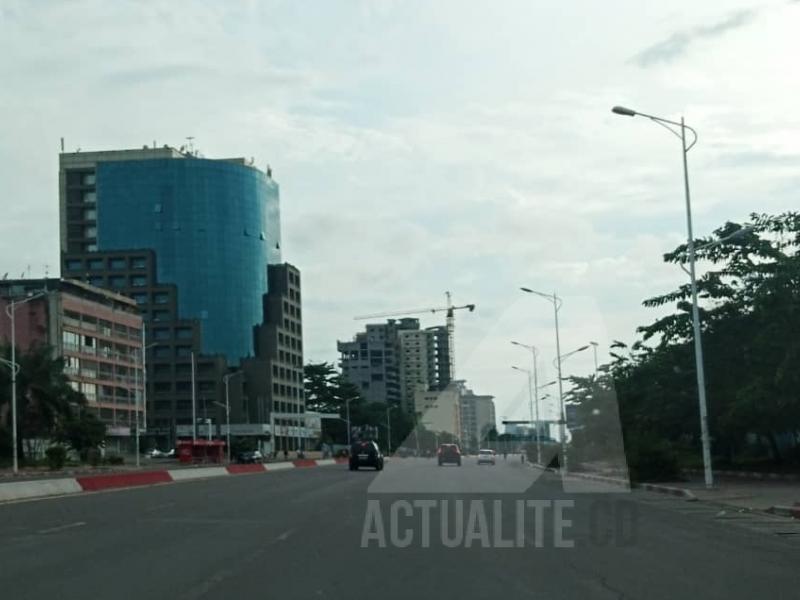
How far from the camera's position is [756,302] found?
36125mm

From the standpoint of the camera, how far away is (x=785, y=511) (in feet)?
75.2

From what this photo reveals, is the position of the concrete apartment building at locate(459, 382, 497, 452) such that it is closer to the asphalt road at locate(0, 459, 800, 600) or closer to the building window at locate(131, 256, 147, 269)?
the asphalt road at locate(0, 459, 800, 600)

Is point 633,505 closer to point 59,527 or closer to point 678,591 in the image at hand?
point 59,527

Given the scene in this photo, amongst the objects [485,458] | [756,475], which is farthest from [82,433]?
[756,475]

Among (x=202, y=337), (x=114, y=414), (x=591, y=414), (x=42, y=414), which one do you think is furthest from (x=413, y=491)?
(x=202, y=337)

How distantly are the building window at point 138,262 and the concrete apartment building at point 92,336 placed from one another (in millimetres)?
22767

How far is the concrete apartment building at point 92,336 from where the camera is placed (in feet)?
325

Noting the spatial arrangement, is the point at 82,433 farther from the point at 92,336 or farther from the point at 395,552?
the point at 395,552

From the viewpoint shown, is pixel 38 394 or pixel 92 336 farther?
pixel 92 336

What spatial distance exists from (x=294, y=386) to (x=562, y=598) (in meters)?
146

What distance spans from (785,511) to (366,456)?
38704 mm

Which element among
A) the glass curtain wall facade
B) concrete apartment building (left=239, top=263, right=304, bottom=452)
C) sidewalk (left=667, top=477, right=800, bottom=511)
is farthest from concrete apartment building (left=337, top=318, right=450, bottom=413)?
sidewalk (left=667, top=477, right=800, bottom=511)

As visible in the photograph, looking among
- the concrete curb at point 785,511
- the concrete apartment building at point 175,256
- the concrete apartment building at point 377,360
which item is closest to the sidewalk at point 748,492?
the concrete curb at point 785,511

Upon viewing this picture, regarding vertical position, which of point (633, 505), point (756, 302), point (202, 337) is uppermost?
point (202, 337)
